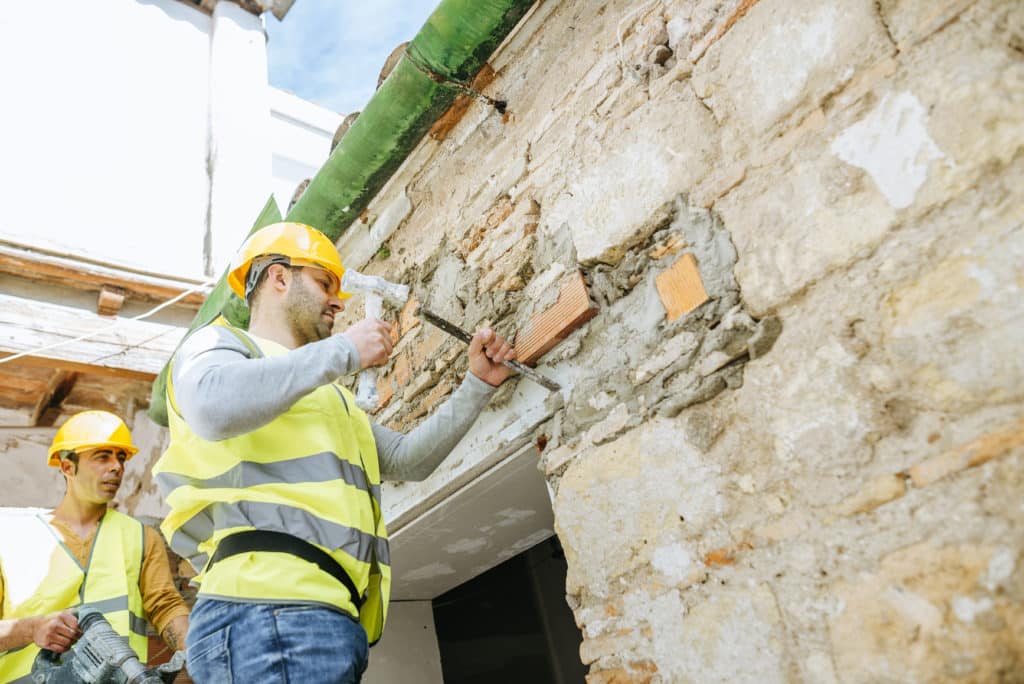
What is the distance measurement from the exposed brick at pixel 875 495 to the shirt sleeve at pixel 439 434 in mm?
1049

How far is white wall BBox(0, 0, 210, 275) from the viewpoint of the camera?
5.58 meters

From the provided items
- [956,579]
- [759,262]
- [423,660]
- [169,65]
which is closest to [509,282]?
[759,262]

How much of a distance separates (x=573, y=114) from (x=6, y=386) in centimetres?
545

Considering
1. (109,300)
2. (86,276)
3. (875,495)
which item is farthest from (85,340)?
(875,495)

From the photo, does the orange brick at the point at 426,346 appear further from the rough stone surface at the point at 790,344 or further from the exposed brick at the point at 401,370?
the rough stone surface at the point at 790,344

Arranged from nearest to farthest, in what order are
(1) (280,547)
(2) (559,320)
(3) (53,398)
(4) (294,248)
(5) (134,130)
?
1. (1) (280,547)
2. (2) (559,320)
3. (4) (294,248)
4. (3) (53,398)
5. (5) (134,130)

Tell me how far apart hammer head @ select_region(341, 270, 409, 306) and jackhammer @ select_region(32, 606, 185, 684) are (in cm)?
119

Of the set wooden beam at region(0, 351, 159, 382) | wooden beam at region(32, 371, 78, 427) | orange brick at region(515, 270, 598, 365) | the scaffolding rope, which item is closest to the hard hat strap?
orange brick at region(515, 270, 598, 365)

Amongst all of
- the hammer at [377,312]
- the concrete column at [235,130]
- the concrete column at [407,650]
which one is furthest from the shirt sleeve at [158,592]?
the concrete column at [235,130]

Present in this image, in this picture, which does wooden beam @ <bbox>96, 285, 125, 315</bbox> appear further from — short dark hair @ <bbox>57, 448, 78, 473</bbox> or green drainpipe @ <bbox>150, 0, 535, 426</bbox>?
green drainpipe @ <bbox>150, 0, 535, 426</bbox>

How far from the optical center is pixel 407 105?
263cm

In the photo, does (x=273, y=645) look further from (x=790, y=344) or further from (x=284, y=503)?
(x=790, y=344)

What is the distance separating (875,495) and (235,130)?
277 inches

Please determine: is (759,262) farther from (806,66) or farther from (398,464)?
(398,464)
